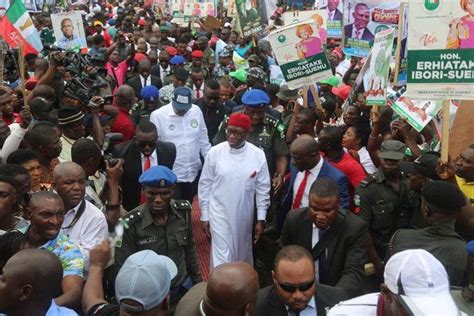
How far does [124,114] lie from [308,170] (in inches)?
120

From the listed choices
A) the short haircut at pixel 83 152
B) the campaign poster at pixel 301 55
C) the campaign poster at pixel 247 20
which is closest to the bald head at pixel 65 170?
the short haircut at pixel 83 152

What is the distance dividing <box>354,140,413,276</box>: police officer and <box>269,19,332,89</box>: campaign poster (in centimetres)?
246

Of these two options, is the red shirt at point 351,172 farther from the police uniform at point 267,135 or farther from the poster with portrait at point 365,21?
the poster with portrait at point 365,21

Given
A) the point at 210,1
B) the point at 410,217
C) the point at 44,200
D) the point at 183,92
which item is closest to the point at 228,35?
the point at 210,1

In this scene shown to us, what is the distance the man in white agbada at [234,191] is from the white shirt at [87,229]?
1.68 meters

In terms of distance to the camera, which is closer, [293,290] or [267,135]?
[293,290]

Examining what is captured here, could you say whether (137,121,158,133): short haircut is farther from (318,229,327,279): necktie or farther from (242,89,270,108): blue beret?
(318,229,327,279): necktie

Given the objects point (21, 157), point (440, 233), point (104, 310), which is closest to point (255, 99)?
point (21, 157)

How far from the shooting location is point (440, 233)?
149 inches

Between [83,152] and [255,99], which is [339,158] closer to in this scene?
[255,99]

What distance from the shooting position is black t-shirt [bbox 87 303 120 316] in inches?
117

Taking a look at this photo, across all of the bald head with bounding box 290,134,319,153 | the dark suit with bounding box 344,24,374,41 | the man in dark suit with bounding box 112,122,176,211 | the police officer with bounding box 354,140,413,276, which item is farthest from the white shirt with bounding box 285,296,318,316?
the dark suit with bounding box 344,24,374,41

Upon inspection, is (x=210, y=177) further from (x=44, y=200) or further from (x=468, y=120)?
(x=468, y=120)

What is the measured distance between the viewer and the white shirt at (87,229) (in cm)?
396
